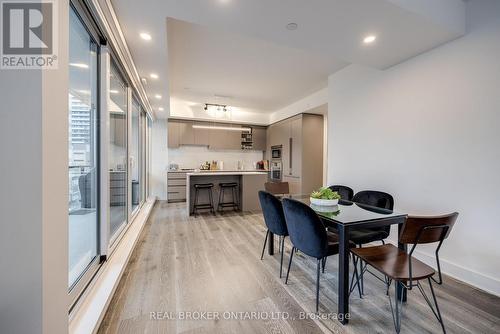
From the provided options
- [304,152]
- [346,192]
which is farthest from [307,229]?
[304,152]

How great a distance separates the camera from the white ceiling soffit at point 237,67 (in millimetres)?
2881

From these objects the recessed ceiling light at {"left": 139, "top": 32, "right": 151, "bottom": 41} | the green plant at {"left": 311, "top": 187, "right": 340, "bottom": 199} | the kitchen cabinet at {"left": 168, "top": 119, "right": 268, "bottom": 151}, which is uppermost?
the recessed ceiling light at {"left": 139, "top": 32, "right": 151, "bottom": 41}

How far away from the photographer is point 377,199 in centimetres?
251

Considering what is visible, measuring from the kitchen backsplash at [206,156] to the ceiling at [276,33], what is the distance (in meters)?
2.79

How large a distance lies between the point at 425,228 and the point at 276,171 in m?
5.07

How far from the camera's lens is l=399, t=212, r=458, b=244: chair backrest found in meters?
1.40

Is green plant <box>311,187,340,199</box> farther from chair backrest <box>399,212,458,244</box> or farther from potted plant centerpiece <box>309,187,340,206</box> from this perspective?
chair backrest <box>399,212,458,244</box>

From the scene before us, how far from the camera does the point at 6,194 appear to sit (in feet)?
3.04

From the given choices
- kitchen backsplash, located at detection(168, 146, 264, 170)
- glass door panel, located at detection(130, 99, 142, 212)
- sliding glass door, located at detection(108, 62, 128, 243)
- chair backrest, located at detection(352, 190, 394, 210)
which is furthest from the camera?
kitchen backsplash, located at detection(168, 146, 264, 170)

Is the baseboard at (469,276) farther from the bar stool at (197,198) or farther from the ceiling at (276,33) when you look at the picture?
the bar stool at (197,198)

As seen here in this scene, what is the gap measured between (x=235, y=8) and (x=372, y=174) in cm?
282

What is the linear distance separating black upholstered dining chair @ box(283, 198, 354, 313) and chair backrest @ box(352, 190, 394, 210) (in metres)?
0.92

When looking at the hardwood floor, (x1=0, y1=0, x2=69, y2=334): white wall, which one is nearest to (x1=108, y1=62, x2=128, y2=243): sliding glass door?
the hardwood floor

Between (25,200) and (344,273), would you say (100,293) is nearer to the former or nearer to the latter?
(25,200)
